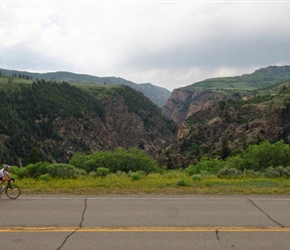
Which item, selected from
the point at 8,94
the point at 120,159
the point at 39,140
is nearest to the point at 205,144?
the point at 120,159

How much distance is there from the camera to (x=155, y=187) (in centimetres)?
1265

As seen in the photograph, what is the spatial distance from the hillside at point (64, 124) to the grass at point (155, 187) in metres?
100

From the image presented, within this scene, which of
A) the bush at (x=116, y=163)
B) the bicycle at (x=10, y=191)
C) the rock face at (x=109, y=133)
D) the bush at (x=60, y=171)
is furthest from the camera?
the rock face at (x=109, y=133)

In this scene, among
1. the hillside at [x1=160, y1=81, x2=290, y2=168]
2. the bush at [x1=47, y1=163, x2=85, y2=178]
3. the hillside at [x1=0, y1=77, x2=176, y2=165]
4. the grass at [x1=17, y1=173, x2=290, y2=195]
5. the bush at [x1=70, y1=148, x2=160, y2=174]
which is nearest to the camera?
the grass at [x1=17, y1=173, x2=290, y2=195]

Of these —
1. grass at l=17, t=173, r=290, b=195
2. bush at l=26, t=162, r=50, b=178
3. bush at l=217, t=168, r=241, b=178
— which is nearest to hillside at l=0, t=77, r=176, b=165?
bush at l=26, t=162, r=50, b=178

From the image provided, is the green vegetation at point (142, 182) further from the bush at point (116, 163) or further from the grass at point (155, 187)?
the bush at point (116, 163)

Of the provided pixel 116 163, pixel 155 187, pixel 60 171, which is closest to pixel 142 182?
pixel 155 187

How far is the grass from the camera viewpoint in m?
11.9
